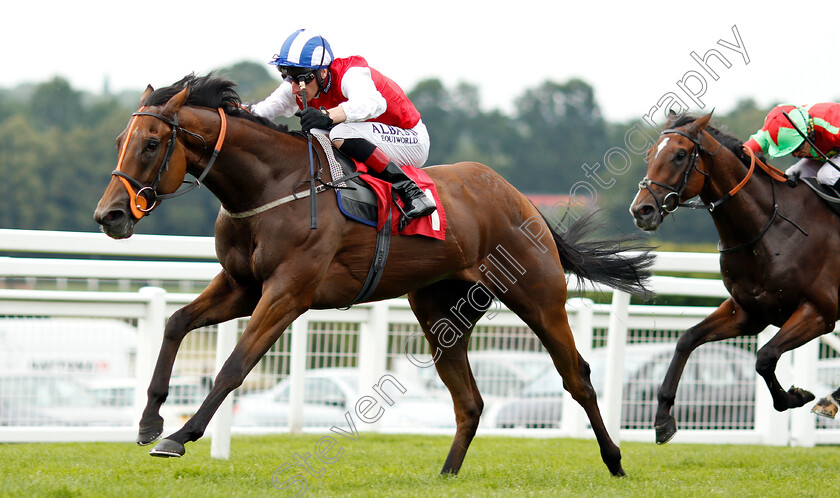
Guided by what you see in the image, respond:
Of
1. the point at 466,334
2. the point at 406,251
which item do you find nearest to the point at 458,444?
the point at 466,334

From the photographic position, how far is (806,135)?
19.5 feet

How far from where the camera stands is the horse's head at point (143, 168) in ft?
13.6

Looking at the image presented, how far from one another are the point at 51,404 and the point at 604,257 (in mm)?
3852

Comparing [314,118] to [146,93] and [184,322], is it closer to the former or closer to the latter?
[146,93]

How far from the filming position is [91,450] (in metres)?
6.12

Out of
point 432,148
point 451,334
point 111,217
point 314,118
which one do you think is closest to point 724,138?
point 451,334

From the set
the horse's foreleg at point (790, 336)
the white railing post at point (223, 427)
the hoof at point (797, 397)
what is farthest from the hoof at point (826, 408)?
the white railing post at point (223, 427)

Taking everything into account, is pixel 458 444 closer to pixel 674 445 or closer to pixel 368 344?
pixel 368 344

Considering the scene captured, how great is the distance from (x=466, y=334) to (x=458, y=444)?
0.66 m

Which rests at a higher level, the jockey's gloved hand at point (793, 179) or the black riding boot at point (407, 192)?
the jockey's gloved hand at point (793, 179)

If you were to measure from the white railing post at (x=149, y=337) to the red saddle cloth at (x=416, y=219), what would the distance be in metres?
2.24

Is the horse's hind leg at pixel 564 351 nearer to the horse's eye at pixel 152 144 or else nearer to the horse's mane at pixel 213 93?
the horse's mane at pixel 213 93

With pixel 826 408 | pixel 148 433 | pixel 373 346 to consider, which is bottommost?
pixel 148 433

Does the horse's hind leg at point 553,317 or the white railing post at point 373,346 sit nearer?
the horse's hind leg at point 553,317
